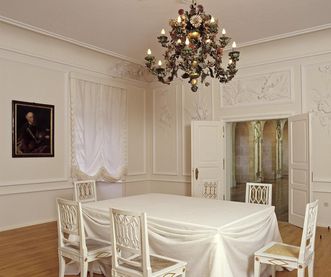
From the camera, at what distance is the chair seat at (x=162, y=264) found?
2.50 metres

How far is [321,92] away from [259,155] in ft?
27.6

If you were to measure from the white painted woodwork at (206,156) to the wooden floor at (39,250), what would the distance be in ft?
5.38

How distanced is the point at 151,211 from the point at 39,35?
4.11 m

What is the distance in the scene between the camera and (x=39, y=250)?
4340 millimetres

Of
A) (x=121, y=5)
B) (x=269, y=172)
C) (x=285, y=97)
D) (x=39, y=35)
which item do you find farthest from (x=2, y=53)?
(x=269, y=172)

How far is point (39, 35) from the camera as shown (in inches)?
225

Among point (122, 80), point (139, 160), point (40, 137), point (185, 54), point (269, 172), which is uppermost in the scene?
point (122, 80)

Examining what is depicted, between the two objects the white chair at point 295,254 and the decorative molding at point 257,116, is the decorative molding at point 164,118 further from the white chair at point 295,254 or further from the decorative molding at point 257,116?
the white chair at point 295,254

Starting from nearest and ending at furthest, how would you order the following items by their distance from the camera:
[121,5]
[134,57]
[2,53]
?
[121,5]
[2,53]
[134,57]

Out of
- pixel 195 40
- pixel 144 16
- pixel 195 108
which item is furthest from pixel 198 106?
pixel 195 40

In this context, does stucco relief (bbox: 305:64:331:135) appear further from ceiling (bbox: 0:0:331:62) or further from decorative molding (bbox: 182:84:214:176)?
decorative molding (bbox: 182:84:214:176)

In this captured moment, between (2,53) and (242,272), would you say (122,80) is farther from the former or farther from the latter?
(242,272)

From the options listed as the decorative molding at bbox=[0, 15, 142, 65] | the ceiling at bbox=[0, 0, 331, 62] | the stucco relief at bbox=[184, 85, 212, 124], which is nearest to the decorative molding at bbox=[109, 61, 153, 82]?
the decorative molding at bbox=[0, 15, 142, 65]

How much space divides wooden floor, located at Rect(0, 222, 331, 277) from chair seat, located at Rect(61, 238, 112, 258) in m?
0.60
